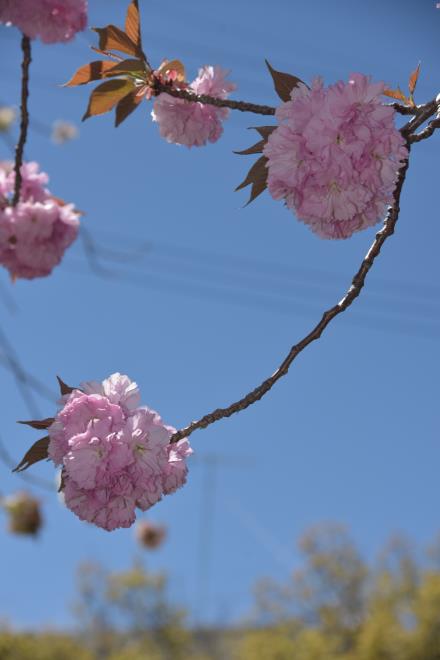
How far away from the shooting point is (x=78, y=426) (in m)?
0.99

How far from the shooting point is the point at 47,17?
5.33 ft

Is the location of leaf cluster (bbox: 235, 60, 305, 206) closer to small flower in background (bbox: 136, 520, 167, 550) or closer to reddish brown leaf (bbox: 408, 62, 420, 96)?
reddish brown leaf (bbox: 408, 62, 420, 96)

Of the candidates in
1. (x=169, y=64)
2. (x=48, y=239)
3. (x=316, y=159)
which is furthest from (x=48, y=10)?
(x=316, y=159)

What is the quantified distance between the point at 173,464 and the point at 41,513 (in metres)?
3.25

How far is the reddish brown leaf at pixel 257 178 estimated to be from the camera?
118 centimetres

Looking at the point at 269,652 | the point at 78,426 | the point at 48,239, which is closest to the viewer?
the point at 78,426

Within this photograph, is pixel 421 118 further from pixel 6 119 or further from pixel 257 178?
pixel 6 119

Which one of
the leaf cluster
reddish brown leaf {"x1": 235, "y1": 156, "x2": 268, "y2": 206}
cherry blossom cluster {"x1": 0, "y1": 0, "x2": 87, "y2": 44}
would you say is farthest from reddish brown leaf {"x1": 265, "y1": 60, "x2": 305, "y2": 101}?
cherry blossom cluster {"x1": 0, "y1": 0, "x2": 87, "y2": 44}

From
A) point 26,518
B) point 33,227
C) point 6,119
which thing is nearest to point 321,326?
point 33,227

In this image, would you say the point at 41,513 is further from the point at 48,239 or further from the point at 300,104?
the point at 300,104

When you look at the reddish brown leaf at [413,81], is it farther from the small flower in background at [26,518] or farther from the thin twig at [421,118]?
the small flower in background at [26,518]

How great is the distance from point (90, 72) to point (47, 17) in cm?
42

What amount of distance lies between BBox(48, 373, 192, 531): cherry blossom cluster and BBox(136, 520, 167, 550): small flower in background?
782cm

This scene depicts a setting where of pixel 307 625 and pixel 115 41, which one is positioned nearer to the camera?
pixel 115 41
